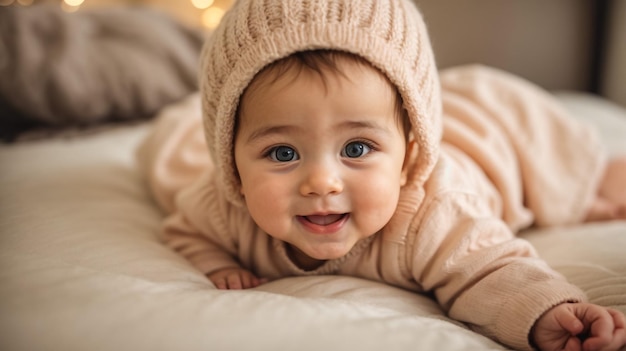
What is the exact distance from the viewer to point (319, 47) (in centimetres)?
73

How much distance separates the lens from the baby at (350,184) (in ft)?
2.37

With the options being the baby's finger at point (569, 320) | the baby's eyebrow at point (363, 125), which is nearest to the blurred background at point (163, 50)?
the baby's eyebrow at point (363, 125)

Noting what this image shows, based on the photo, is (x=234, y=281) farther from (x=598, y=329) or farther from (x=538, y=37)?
(x=538, y=37)

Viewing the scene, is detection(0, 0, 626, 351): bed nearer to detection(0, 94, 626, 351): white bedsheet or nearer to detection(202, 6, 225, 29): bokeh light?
detection(0, 94, 626, 351): white bedsheet

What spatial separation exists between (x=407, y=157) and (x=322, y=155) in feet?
0.69

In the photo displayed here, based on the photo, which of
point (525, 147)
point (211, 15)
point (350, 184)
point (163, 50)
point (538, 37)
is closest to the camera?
point (350, 184)

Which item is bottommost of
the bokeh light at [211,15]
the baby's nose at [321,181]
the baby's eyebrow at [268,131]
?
the baby's nose at [321,181]

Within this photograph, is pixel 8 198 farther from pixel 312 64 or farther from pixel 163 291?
pixel 312 64

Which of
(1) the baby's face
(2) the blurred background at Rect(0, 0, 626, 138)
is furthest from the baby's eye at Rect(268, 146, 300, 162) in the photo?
(2) the blurred background at Rect(0, 0, 626, 138)

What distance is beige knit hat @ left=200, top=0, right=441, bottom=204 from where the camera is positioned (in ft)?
2.41

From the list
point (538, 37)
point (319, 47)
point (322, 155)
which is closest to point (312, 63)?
point (319, 47)

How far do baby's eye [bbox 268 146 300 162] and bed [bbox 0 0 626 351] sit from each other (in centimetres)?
20

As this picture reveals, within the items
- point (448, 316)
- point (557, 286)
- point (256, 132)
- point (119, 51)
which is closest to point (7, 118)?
point (119, 51)

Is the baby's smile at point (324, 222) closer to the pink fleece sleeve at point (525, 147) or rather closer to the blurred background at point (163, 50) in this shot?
the pink fleece sleeve at point (525, 147)
